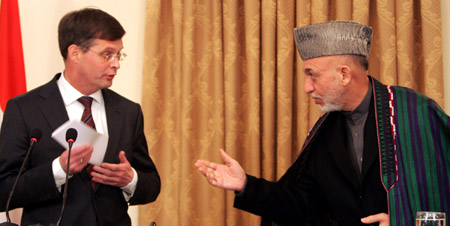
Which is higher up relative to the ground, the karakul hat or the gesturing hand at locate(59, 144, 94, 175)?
the karakul hat

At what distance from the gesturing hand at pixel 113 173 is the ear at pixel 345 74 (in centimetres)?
122

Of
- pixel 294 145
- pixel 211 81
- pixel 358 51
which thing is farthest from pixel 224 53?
pixel 358 51

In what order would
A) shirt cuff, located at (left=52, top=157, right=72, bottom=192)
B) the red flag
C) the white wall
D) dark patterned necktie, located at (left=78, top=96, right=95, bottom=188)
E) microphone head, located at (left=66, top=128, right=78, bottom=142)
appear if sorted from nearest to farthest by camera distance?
microphone head, located at (left=66, top=128, right=78, bottom=142) < shirt cuff, located at (left=52, top=157, right=72, bottom=192) < dark patterned necktie, located at (left=78, top=96, right=95, bottom=188) < the red flag < the white wall

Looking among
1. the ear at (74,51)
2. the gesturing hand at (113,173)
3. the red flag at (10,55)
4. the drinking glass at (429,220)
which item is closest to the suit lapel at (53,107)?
the ear at (74,51)

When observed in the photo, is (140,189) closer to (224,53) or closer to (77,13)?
(77,13)

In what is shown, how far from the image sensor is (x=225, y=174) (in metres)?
3.01

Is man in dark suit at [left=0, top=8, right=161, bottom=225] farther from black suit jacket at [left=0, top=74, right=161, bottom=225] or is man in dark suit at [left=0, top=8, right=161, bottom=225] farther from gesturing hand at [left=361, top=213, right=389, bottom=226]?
gesturing hand at [left=361, top=213, right=389, bottom=226]

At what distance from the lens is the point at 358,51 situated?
117 inches

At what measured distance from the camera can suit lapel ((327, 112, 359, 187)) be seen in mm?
2965

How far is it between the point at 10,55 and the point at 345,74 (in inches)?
95.0

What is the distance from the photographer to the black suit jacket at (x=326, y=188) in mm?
2916

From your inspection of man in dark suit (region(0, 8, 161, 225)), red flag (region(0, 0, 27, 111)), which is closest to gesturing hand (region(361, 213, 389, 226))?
man in dark suit (region(0, 8, 161, 225))

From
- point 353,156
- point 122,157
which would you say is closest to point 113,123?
point 122,157

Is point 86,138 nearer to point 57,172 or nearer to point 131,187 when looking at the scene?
point 57,172
